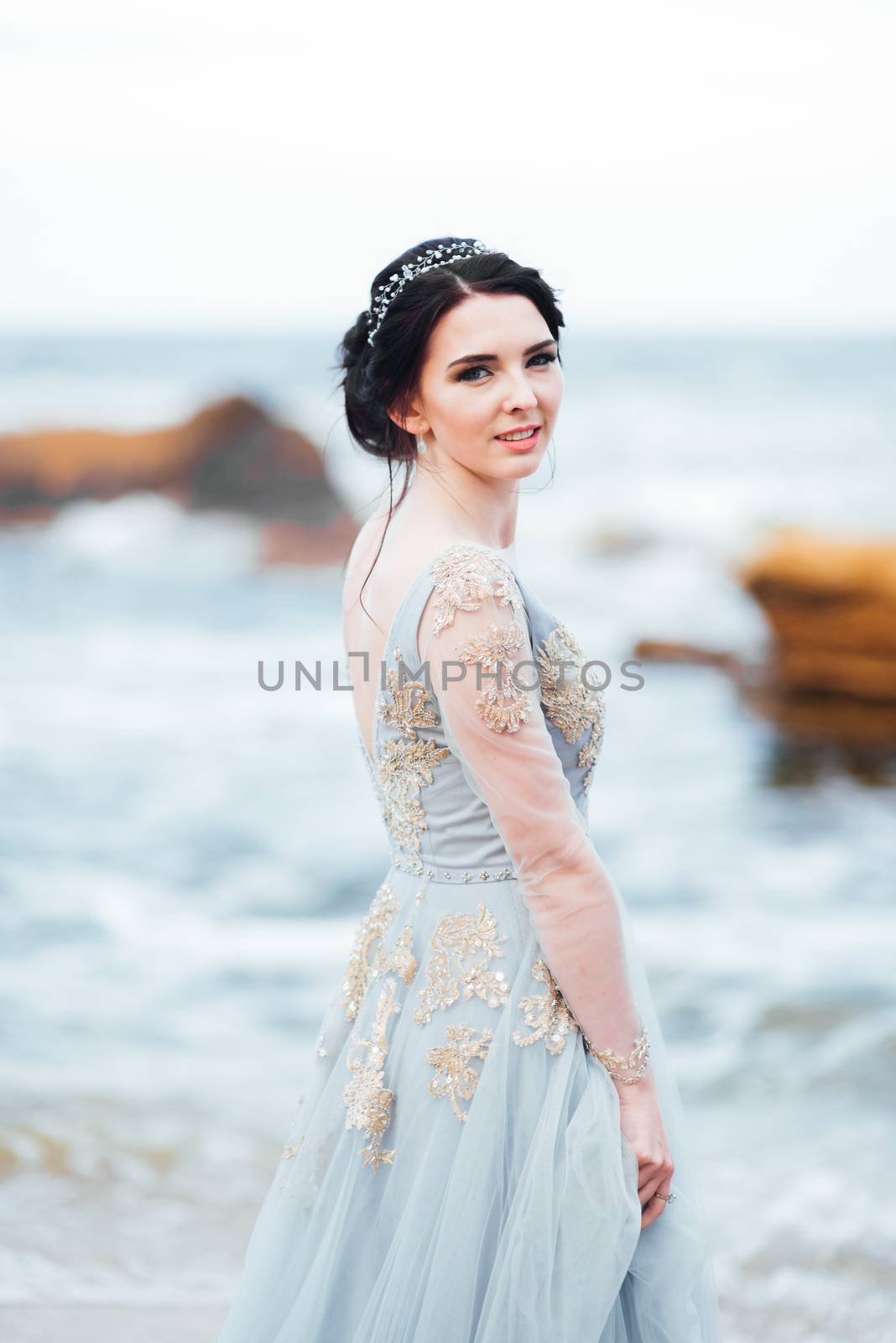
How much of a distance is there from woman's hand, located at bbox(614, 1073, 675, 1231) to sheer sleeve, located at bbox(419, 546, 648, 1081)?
63mm

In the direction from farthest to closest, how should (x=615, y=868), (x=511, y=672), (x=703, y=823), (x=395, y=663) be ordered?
(x=703, y=823) < (x=615, y=868) < (x=395, y=663) < (x=511, y=672)

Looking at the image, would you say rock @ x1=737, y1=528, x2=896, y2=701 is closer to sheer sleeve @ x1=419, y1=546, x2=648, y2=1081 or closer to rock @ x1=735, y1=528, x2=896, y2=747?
rock @ x1=735, y1=528, x2=896, y2=747

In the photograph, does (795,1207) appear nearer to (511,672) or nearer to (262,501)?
(511,672)

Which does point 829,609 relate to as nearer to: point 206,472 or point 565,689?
point 565,689

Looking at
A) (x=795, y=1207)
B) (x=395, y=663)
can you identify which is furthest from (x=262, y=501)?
(x=395, y=663)

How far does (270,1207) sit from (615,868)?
15.1 ft

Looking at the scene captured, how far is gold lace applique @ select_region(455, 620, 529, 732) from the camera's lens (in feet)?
4.46

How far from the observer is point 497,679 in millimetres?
1362

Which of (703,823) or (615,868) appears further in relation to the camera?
(703,823)

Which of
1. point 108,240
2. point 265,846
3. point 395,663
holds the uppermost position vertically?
point 108,240

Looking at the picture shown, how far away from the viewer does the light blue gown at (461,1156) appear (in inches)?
54.6

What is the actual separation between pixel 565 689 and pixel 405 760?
217mm

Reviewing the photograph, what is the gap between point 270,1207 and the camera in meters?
1.64

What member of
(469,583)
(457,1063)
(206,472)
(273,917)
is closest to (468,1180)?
(457,1063)
